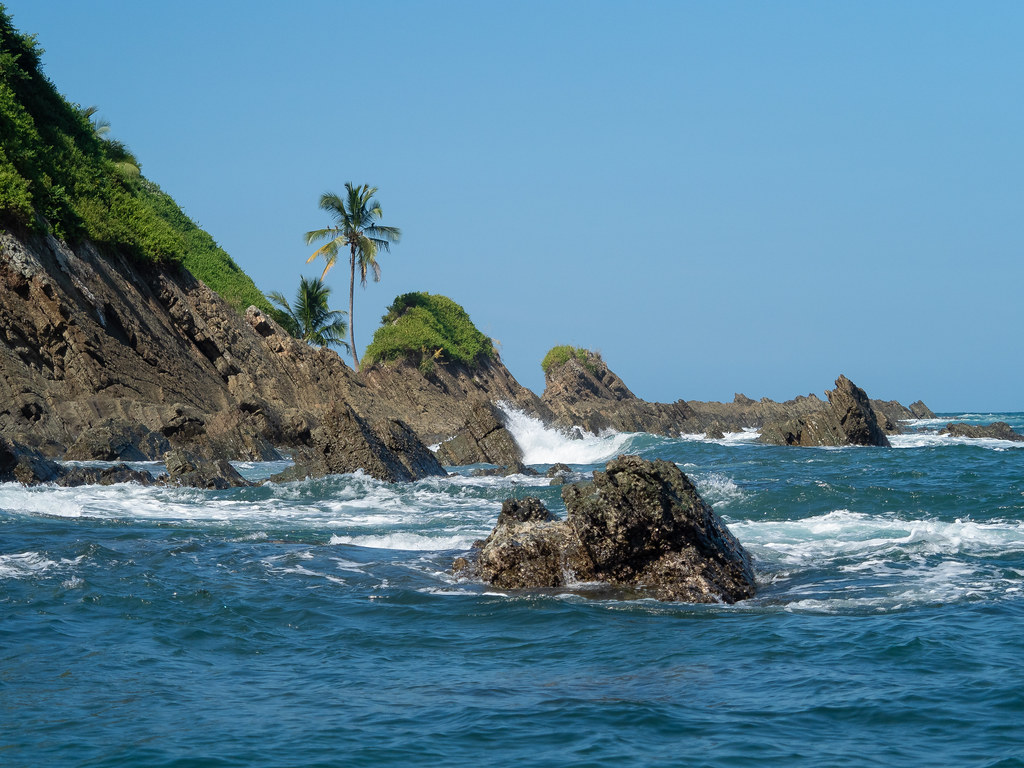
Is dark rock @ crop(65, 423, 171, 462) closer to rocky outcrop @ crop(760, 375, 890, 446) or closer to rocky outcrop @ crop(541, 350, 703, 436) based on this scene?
rocky outcrop @ crop(760, 375, 890, 446)

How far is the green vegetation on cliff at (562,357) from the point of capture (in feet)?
218

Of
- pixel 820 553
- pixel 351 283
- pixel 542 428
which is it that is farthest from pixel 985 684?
pixel 351 283

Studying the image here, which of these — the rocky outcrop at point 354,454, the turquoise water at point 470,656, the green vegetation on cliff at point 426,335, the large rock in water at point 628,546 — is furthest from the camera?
the green vegetation on cliff at point 426,335

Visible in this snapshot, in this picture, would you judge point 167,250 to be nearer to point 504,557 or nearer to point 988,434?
point 504,557

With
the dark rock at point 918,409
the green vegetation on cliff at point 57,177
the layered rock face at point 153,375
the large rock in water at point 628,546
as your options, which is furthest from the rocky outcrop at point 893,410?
the large rock in water at point 628,546

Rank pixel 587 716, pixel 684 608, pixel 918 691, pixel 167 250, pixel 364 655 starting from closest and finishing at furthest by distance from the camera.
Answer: pixel 587 716 → pixel 918 691 → pixel 364 655 → pixel 684 608 → pixel 167 250

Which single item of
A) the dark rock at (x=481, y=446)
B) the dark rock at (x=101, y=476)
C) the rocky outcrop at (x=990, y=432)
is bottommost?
the dark rock at (x=101, y=476)

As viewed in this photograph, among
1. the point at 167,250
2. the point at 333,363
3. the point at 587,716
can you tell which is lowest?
the point at 587,716

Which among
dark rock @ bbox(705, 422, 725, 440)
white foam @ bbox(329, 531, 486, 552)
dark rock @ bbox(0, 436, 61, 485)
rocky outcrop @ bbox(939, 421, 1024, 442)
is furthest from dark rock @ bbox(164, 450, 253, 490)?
rocky outcrop @ bbox(939, 421, 1024, 442)

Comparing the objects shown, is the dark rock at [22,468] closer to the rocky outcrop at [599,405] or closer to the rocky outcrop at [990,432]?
the rocky outcrop at [599,405]

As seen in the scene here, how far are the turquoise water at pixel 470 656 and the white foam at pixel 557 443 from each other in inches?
889

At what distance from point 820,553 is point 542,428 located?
35.2 meters

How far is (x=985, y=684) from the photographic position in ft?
19.5

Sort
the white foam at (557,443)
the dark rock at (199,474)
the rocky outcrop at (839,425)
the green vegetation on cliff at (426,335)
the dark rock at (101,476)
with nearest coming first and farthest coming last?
the dark rock at (101,476)
the dark rock at (199,474)
the rocky outcrop at (839,425)
the white foam at (557,443)
the green vegetation on cliff at (426,335)
